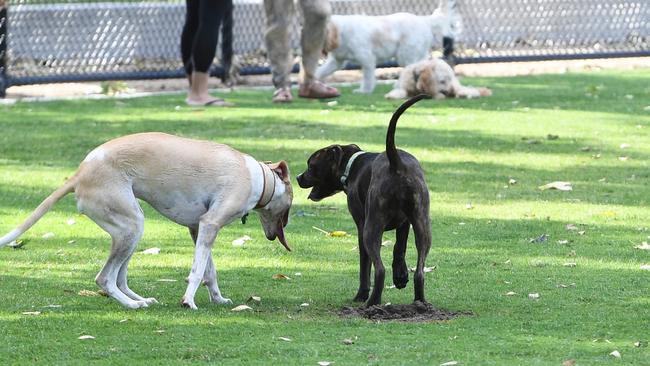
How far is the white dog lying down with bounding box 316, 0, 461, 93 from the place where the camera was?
1518cm

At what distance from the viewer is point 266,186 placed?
6.56 m

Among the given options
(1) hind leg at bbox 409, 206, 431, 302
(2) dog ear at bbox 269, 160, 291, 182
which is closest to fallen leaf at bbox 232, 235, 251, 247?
(2) dog ear at bbox 269, 160, 291, 182

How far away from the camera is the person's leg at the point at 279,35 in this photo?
13291 millimetres

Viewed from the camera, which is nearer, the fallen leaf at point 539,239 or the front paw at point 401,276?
the front paw at point 401,276

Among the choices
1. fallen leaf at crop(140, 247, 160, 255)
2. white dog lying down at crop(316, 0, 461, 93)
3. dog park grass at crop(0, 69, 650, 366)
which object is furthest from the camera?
white dog lying down at crop(316, 0, 461, 93)

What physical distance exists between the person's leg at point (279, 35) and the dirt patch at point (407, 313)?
7419 millimetres

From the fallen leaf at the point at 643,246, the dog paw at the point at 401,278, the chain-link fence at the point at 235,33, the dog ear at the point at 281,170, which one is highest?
the dog ear at the point at 281,170

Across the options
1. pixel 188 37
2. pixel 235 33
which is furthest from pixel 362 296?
pixel 235 33

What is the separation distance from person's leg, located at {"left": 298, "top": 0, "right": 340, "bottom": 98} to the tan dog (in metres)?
6.81

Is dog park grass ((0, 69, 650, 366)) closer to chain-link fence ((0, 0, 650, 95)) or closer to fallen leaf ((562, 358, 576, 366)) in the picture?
fallen leaf ((562, 358, 576, 366))

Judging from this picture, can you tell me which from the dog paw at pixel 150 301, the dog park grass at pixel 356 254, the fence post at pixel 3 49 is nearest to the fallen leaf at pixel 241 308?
the dog park grass at pixel 356 254

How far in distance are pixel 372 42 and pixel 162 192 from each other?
9253 mm

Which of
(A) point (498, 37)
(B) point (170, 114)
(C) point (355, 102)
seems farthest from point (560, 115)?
(A) point (498, 37)

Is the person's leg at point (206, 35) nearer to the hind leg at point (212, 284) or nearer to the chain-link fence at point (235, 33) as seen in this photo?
the chain-link fence at point (235, 33)
